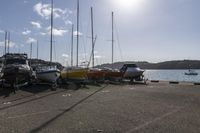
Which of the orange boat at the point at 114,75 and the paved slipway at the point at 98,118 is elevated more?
→ the orange boat at the point at 114,75

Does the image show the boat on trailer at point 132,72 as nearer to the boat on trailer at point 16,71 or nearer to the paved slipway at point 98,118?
the boat on trailer at point 16,71

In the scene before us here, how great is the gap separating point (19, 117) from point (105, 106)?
15.1ft

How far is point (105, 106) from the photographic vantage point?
16.5m

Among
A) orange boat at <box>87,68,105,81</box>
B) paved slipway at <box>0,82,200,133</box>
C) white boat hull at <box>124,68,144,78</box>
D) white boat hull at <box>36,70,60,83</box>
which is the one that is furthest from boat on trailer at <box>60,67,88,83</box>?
paved slipway at <box>0,82,200,133</box>

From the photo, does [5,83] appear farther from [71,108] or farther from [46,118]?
[46,118]

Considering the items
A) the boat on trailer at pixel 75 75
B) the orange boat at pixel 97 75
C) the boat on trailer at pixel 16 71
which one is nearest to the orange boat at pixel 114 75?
the orange boat at pixel 97 75

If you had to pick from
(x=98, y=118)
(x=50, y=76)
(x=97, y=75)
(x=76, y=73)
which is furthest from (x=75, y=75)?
(x=98, y=118)

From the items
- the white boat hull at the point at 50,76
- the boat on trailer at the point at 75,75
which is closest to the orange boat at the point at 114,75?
the boat on trailer at the point at 75,75

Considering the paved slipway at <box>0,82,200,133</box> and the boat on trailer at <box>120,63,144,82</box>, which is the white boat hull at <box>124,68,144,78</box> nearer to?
the boat on trailer at <box>120,63,144,82</box>

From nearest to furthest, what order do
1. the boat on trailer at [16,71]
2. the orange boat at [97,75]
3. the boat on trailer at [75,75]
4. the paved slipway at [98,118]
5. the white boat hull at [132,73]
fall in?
the paved slipway at [98,118], the boat on trailer at [16,71], the boat on trailer at [75,75], the orange boat at [97,75], the white boat hull at [132,73]

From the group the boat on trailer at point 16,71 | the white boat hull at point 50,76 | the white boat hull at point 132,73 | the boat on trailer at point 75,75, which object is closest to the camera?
the boat on trailer at point 16,71

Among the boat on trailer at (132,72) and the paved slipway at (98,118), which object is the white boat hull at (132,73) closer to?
the boat on trailer at (132,72)

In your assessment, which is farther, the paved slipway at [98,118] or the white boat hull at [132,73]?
the white boat hull at [132,73]

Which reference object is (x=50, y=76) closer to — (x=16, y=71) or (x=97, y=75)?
(x=16, y=71)
